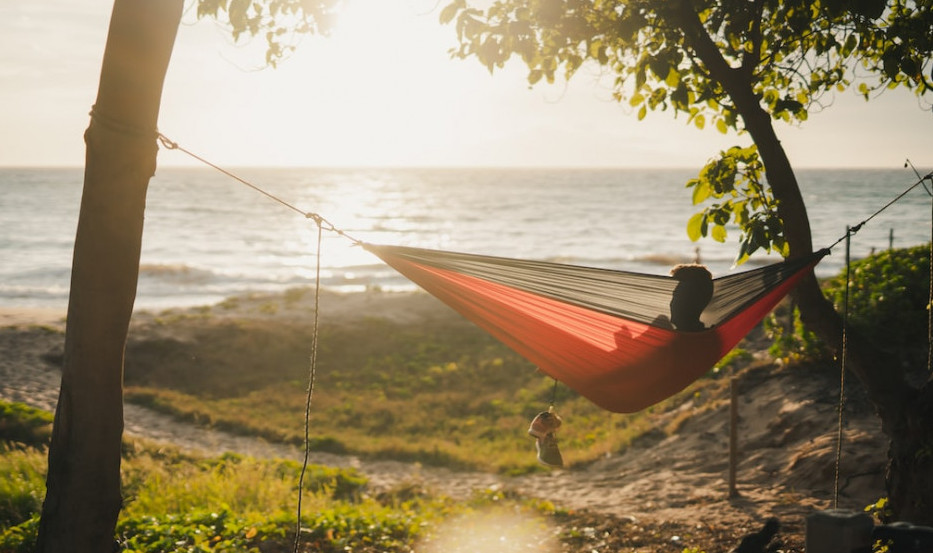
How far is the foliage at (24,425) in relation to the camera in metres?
6.93

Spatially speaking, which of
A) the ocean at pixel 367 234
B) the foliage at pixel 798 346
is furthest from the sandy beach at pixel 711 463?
the ocean at pixel 367 234

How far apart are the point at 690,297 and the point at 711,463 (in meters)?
4.07

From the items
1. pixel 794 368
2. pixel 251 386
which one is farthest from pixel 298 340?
pixel 794 368

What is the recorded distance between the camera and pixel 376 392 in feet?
36.7

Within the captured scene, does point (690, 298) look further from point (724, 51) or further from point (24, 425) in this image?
point (24, 425)

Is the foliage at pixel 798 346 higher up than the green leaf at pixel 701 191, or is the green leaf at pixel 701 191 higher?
the green leaf at pixel 701 191

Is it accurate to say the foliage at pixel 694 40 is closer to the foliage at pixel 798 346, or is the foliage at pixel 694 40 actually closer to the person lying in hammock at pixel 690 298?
the person lying in hammock at pixel 690 298

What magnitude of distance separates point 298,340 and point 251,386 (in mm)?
2356

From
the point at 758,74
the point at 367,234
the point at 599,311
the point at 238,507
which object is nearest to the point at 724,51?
the point at 758,74

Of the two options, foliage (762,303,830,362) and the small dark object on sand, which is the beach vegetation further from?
foliage (762,303,830,362)

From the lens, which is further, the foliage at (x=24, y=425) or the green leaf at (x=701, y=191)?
the foliage at (x=24, y=425)

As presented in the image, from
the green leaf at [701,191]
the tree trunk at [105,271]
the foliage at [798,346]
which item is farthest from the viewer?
the foliage at [798,346]

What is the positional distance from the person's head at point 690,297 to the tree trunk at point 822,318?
0.70 m

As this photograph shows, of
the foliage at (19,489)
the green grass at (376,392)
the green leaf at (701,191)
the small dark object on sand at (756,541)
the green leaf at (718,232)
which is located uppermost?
the green leaf at (701,191)
